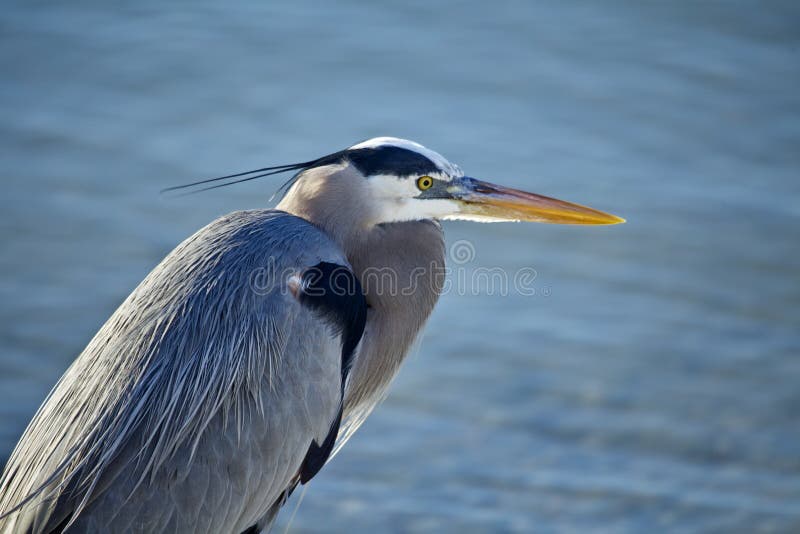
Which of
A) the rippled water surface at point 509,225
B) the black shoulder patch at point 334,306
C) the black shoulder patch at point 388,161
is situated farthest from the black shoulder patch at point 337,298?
the rippled water surface at point 509,225

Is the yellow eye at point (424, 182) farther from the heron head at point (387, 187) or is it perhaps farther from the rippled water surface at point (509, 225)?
the rippled water surface at point (509, 225)

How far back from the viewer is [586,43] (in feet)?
25.8

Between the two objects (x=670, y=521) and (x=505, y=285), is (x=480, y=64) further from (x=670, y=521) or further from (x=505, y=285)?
(x=670, y=521)

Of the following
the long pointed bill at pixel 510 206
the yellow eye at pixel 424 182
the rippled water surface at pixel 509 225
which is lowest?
the rippled water surface at pixel 509 225

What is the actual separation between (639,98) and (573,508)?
11.5 feet

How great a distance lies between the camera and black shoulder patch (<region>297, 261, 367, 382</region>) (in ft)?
11.8

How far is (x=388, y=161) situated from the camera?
377 centimetres

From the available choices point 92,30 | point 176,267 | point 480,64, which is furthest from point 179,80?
point 176,267

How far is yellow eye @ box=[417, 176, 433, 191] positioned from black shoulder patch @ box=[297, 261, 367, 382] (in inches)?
16.0

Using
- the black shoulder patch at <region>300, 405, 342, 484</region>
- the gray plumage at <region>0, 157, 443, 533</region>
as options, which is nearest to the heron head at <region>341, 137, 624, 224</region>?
the gray plumage at <region>0, 157, 443, 533</region>

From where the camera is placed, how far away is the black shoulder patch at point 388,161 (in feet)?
12.4

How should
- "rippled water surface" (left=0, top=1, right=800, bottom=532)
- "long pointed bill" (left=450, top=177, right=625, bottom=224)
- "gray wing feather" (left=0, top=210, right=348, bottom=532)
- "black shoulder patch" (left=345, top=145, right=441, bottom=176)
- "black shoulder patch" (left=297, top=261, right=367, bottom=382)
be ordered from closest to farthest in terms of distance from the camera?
"gray wing feather" (left=0, top=210, right=348, bottom=532) → "black shoulder patch" (left=297, top=261, right=367, bottom=382) → "black shoulder patch" (left=345, top=145, right=441, bottom=176) → "long pointed bill" (left=450, top=177, right=625, bottom=224) → "rippled water surface" (left=0, top=1, right=800, bottom=532)

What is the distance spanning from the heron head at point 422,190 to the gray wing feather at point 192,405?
11.6 inches

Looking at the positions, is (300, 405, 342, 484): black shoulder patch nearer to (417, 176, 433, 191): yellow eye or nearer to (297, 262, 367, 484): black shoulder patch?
(297, 262, 367, 484): black shoulder patch
